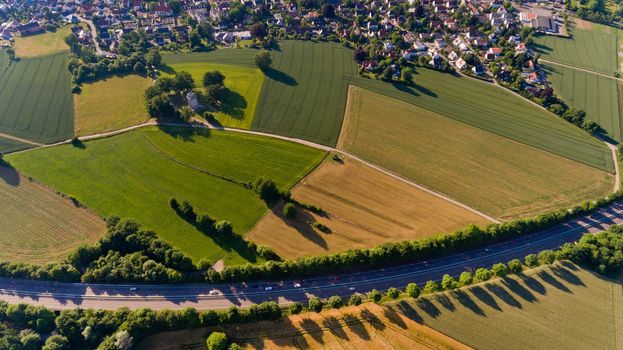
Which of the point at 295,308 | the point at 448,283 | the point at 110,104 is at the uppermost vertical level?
the point at 110,104

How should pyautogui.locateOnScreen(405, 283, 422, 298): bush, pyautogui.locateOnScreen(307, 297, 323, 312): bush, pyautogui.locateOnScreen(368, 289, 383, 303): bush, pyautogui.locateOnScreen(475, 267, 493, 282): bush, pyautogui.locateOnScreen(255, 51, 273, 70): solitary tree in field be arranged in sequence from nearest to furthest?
1. pyautogui.locateOnScreen(307, 297, 323, 312): bush
2. pyautogui.locateOnScreen(368, 289, 383, 303): bush
3. pyautogui.locateOnScreen(405, 283, 422, 298): bush
4. pyautogui.locateOnScreen(475, 267, 493, 282): bush
5. pyautogui.locateOnScreen(255, 51, 273, 70): solitary tree in field

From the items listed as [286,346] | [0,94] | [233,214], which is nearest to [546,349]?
[286,346]

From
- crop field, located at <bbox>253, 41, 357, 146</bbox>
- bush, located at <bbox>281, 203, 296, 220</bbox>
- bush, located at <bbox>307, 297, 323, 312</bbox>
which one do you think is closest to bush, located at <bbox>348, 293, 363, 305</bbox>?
bush, located at <bbox>307, 297, 323, 312</bbox>

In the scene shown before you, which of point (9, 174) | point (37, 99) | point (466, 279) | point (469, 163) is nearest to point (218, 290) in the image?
point (466, 279)

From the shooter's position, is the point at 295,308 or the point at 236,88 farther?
the point at 236,88

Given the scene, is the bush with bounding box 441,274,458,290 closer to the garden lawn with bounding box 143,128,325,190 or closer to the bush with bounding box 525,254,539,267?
the bush with bounding box 525,254,539,267

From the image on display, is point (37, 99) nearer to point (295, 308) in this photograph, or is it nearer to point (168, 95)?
point (168, 95)
